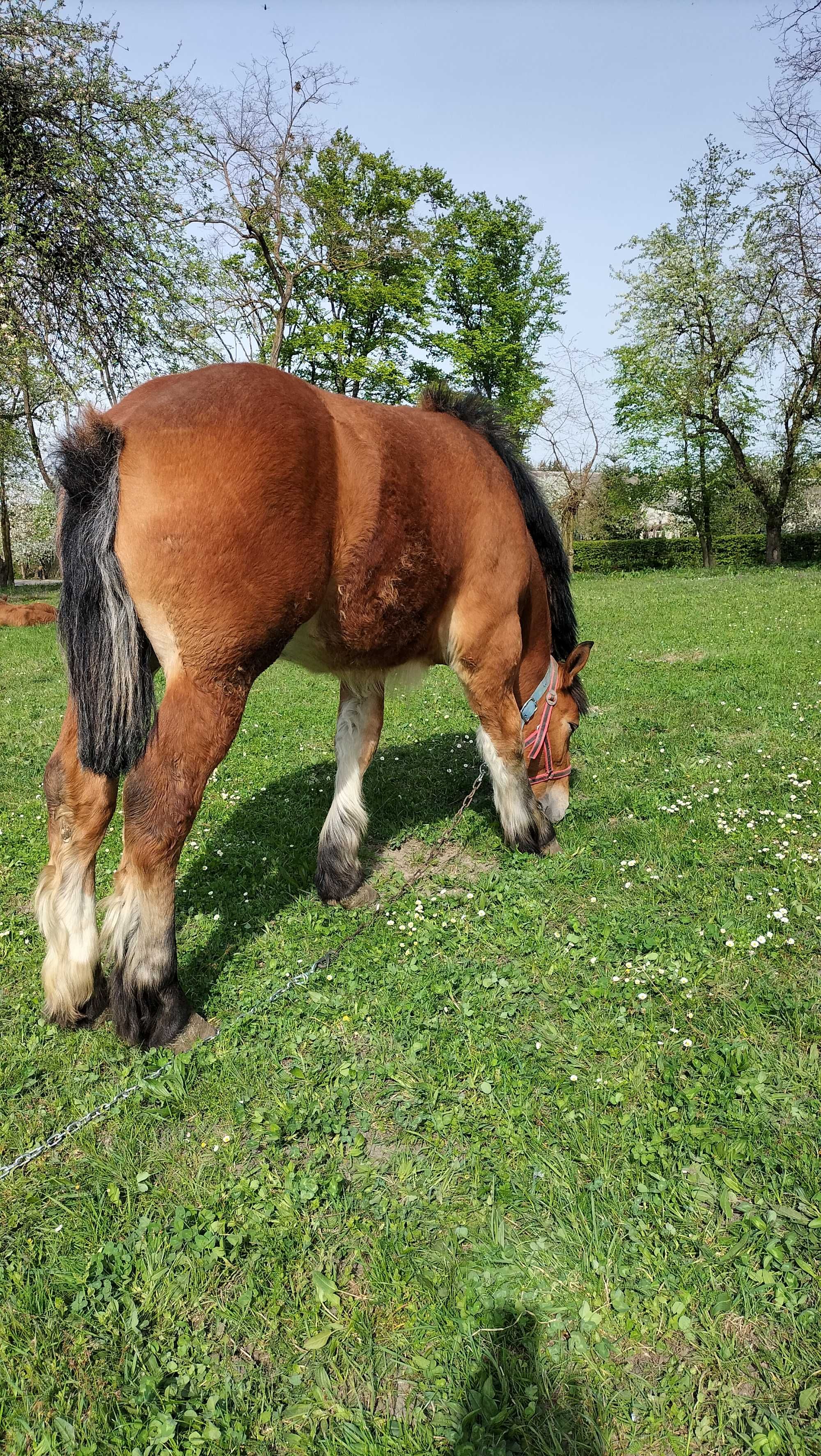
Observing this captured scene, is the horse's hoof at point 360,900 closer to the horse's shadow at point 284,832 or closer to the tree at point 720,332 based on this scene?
the horse's shadow at point 284,832

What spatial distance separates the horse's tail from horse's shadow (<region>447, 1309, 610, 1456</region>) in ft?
7.40

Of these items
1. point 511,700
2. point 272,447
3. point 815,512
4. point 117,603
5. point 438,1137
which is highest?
point 815,512

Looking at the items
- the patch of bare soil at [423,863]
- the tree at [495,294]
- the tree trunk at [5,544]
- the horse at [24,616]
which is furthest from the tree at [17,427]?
the tree at [495,294]

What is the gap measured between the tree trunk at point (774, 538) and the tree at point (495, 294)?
1262 cm

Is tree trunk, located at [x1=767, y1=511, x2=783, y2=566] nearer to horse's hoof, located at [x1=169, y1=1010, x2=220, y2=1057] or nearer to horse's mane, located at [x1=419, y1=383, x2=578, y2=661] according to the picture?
horse's mane, located at [x1=419, y1=383, x2=578, y2=661]

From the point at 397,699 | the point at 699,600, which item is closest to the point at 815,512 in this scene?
the point at 699,600

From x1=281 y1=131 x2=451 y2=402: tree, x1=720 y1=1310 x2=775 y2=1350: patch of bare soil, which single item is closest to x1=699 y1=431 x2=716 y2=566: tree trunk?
x1=281 y1=131 x2=451 y2=402: tree

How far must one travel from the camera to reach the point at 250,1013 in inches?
128

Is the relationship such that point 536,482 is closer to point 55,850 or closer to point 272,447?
point 272,447

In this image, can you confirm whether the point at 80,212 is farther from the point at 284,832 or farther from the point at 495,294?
the point at 495,294

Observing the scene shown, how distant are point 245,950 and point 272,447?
2493 mm

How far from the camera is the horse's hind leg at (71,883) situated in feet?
10.2

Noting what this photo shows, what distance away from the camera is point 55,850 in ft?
10.4

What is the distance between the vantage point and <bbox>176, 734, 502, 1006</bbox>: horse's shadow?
4027 millimetres
